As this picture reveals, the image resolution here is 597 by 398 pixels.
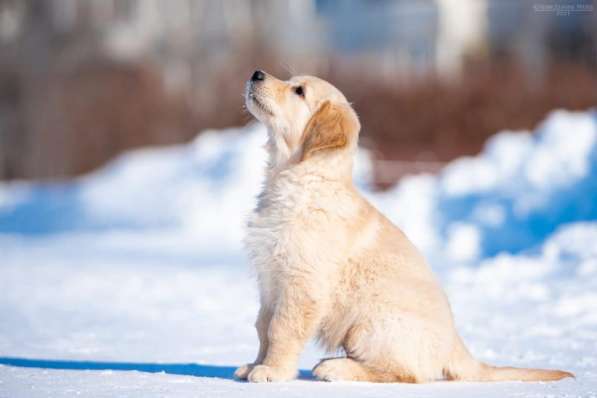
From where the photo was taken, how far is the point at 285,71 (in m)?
20.1

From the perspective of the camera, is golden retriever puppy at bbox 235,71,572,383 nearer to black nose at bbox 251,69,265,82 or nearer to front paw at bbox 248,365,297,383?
front paw at bbox 248,365,297,383

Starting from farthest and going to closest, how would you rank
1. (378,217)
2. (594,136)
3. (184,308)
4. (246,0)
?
1. (246,0)
2. (594,136)
3. (184,308)
4. (378,217)

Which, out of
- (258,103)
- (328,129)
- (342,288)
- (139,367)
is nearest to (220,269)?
(139,367)

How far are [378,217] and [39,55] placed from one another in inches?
1032

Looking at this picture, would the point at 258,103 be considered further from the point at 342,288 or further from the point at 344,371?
the point at 344,371

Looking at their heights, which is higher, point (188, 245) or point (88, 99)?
point (88, 99)

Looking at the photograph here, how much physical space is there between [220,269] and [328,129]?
5150 mm

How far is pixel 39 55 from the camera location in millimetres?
29188

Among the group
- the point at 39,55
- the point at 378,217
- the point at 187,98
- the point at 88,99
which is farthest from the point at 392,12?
the point at 378,217

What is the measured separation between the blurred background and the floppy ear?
10.5 m

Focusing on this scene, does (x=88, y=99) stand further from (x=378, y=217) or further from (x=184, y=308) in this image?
(x=378, y=217)

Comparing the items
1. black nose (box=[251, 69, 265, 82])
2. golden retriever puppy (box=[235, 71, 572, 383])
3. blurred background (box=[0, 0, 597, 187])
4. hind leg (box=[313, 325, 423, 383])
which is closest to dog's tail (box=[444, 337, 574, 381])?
golden retriever puppy (box=[235, 71, 572, 383])

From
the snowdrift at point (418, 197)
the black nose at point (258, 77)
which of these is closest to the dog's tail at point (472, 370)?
the black nose at point (258, 77)

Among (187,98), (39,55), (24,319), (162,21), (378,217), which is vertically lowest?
(24,319)
